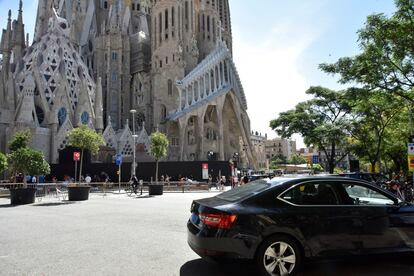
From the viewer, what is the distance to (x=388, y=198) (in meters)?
5.12

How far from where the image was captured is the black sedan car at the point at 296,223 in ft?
14.5

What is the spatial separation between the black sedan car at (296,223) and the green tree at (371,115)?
9.32 meters

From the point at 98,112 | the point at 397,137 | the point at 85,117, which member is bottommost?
the point at 397,137

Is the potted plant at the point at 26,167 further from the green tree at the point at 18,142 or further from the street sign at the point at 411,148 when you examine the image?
the green tree at the point at 18,142

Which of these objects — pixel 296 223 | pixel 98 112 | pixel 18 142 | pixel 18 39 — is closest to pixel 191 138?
pixel 98 112

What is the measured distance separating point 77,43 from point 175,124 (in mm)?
22823

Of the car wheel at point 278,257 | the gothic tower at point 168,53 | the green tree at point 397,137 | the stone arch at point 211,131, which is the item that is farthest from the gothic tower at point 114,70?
the car wheel at point 278,257

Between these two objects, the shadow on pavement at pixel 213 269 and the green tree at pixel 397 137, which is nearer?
the shadow on pavement at pixel 213 269

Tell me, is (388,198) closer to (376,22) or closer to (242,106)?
(376,22)

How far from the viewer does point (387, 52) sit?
12102 millimetres

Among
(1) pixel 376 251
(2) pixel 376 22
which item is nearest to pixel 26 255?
(1) pixel 376 251

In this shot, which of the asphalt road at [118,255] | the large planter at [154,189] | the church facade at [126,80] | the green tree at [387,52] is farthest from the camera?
the church facade at [126,80]

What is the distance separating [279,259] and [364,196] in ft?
6.06

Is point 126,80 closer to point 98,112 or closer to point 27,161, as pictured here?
point 98,112
